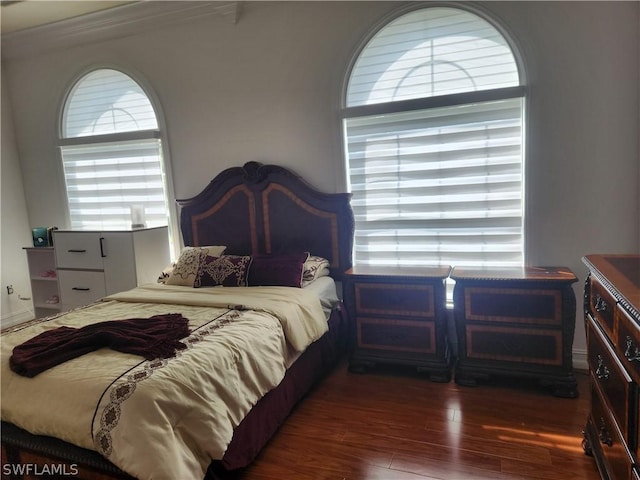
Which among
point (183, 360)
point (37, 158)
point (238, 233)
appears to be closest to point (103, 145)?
point (37, 158)

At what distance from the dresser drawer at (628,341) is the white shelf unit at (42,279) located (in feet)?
14.0

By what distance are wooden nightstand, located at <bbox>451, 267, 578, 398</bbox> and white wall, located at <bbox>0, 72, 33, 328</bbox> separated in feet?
14.2

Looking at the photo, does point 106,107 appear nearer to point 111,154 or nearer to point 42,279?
point 111,154

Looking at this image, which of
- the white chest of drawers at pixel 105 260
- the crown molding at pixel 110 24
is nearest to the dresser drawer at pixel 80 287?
the white chest of drawers at pixel 105 260

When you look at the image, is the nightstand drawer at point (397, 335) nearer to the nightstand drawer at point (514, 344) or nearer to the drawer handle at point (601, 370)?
the nightstand drawer at point (514, 344)

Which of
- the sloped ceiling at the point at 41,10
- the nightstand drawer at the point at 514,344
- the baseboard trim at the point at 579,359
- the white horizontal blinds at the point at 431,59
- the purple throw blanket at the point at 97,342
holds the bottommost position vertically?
the baseboard trim at the point at 579,359

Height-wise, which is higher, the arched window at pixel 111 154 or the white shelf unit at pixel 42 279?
the arched window at pixel 111 154

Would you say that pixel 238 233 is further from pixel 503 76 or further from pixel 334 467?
pixel 503 76

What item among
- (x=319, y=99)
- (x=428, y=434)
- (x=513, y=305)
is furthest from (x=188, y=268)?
(x=513, y=305)

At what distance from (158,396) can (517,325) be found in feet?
6.66

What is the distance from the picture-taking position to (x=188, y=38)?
11.6 ft

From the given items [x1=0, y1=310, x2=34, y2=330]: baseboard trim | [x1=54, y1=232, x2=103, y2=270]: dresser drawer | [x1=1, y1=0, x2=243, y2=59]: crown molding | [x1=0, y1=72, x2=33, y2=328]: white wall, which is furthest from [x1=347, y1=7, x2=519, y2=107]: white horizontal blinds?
[x1=0, y1=310, x2=34, y2=330]: baseboard trim

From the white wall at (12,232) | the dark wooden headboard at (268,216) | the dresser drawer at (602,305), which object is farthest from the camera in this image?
the white wall at (12,232)

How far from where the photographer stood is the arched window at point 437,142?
2.79 m
